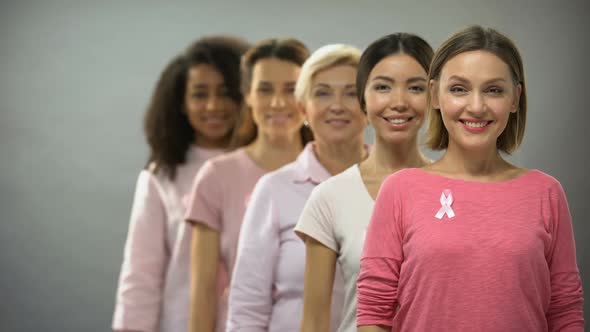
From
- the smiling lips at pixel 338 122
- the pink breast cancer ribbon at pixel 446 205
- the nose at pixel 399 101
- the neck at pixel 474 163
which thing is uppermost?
the nose at pixel 399 101

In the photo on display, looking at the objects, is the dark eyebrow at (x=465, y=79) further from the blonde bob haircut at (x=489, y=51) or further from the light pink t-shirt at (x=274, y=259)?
the light pink t-shirt at (x=274, y=259)

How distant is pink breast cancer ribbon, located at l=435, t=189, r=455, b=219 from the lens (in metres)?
2.62

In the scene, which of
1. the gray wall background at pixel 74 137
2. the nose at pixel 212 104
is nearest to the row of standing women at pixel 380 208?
the nose at pixel 212 104

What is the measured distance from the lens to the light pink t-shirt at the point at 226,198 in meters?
4.15

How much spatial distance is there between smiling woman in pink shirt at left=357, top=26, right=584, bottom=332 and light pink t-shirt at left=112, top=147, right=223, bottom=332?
2.08m

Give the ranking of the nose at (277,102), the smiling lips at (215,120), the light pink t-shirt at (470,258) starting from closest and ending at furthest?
1. the light pink t-shirt at (470,258)
2. the nose at (277,102)
3. the smiling lips at (215,120)

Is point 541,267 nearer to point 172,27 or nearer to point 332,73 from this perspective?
point 332,73

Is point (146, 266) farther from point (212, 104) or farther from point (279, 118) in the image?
point (279, 118)

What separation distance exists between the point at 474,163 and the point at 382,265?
0.33 meters

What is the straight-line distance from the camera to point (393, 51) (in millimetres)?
3113

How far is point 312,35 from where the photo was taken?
17.3 ft

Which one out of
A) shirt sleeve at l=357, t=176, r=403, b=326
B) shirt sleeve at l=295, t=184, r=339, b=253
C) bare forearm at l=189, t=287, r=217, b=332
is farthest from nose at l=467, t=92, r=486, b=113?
bare forearm at l=189, t=287, r=217, b=332

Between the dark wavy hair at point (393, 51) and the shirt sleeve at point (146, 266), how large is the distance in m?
1.76

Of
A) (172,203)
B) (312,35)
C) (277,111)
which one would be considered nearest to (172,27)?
(312,35)
